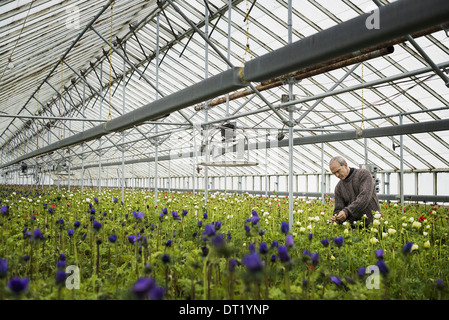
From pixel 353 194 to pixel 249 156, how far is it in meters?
2.42

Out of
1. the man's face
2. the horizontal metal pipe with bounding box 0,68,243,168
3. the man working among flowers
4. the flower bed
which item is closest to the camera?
the flower bed

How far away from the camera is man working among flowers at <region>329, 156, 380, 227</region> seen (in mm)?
4371

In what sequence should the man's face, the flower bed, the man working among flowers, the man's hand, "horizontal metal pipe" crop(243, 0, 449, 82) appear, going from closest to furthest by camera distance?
the flower bed → "horizontal metal pipe" crop(243, 0, 449, 82) → the man's hand → the man working among flowers → the man's face

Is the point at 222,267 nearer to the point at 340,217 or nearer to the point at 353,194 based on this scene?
the point at 340,217

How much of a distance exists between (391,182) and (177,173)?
51.6ft

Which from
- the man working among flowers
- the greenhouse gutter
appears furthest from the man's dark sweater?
the greenhouse gutter

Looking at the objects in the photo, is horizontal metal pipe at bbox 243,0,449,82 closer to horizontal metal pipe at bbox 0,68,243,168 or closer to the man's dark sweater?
horizontal metal pipe at bbox 0,68,243,168

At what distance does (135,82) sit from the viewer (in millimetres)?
Answer: 13391

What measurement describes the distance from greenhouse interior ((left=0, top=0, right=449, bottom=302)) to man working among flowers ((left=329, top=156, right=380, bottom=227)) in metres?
0.03

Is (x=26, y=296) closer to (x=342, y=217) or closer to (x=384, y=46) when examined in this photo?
(x=342, y=217)

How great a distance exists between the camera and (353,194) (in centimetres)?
473

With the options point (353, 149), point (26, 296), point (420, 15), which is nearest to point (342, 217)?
point (420, 15)

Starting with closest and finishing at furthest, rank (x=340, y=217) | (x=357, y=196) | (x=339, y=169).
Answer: (x=340, y=217) < (x=357, y=196) < (x=339, y=169)

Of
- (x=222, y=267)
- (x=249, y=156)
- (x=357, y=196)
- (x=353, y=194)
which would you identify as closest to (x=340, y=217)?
(x=357, y=196)
